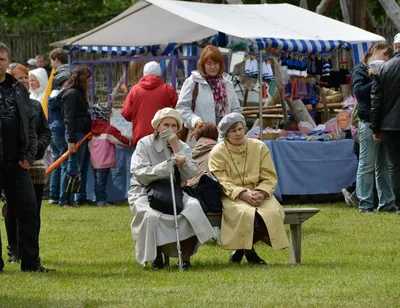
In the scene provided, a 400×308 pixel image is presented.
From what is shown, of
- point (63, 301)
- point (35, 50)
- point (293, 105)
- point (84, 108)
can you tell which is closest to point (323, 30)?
point (293, 105)

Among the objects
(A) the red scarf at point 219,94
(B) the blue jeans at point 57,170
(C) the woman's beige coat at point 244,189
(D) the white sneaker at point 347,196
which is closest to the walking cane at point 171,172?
(C) the woman's beige coat at point 244,189

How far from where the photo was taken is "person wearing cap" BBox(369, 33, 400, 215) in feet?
39.3

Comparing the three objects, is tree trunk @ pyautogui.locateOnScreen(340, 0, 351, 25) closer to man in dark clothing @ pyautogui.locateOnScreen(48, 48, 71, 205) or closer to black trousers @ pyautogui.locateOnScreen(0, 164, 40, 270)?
man in dark clothing @ pyautogui.locateOnScreen(48, 48, 71, 205)

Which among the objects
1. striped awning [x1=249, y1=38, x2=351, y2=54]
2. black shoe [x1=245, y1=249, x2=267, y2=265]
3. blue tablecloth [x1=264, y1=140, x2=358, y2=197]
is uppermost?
striped awning [x1=249, y1=38, x2=351, y2=54]

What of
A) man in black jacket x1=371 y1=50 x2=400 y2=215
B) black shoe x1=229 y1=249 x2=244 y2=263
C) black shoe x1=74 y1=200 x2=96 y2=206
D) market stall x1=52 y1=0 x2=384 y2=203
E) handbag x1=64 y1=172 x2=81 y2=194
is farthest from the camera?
black shoe x1=74 y1=200 x2=96 y2=206

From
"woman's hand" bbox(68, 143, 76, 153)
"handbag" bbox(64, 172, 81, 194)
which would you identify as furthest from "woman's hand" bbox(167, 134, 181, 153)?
"handbag" bbox(64, 172, 81, 194)

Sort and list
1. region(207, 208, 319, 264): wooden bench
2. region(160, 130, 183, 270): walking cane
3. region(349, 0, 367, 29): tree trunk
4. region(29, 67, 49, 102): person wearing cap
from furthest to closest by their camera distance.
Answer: region(349, 0, 367, 29): tree trunk < region(29, 67, 49, 102): person wearing cap < region(207, 208, 319, 264): wooden bench < region(160, 130, 183, 270): walking cane

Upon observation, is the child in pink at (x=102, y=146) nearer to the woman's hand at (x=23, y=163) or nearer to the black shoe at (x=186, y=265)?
the black shoe at (x=186, y=265)

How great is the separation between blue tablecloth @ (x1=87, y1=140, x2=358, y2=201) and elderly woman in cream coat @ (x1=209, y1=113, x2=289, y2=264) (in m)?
4.90

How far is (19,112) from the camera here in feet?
29.6

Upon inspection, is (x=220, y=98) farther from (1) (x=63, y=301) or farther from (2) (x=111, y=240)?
(1) (x=63, y=301)

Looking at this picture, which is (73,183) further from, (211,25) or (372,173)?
(372,173)

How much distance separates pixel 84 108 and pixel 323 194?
343 centimetres

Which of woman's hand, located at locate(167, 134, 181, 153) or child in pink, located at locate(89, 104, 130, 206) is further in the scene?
child in pink, located at locate(89, 104, 130, 206)
